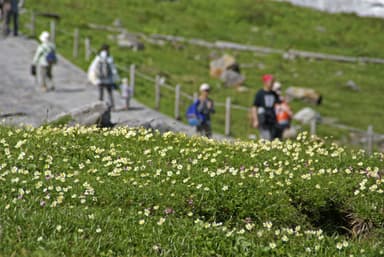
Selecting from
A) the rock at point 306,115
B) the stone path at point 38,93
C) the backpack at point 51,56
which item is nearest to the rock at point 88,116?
the stone path at point 38,93

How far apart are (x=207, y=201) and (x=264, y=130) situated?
8.58 meters

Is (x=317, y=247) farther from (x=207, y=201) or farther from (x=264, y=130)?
(x=264, y=130)

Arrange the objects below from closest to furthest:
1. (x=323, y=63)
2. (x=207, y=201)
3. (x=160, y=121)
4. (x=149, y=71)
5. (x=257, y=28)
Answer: (x=207, y=201) → (x=160, y=121) → (x=149, y=71) → (x=323, y=63) → (x=257, y=28)

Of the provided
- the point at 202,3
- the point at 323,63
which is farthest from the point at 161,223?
the point at 202,3

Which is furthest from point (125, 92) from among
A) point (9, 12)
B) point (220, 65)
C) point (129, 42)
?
point (129, 42)

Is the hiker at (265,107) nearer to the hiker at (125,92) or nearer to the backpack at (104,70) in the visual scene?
the backpack at (104,70)

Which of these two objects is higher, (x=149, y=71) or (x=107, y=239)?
(x=107, y=239)

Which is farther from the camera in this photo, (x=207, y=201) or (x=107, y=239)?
(x=207, y=201)

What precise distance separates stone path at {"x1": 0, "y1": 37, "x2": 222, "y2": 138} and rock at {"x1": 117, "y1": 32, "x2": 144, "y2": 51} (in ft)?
23.4

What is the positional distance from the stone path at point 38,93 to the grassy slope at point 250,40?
2.45m

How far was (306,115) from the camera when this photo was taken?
115 ft

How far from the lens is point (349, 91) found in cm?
4206

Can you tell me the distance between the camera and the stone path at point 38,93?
1020 inches

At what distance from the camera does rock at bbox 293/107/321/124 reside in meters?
34.8
